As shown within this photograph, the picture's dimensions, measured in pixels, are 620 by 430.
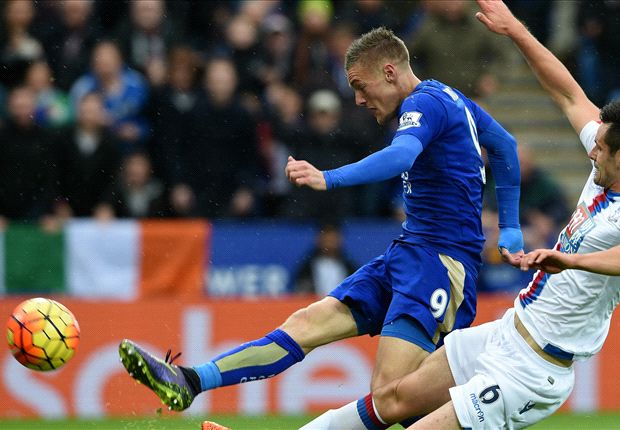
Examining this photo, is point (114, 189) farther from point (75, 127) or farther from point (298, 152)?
point (298, 152)

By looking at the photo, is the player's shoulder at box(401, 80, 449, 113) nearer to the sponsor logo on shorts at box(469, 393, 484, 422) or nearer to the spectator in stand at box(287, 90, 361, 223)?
the sponsor logo on shorts at box(469, 393, 484, 422)

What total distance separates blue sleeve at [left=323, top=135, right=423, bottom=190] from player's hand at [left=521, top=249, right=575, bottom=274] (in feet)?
2.57

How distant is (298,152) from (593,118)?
495 centimetres

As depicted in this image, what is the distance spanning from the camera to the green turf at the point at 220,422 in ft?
28.4

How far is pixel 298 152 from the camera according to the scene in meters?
10.6

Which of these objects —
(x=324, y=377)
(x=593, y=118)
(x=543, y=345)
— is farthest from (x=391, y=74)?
(x=324, y=377)

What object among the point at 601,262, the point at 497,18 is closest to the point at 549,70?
the point at 497,18

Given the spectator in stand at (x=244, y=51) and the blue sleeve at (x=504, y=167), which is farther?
the spectator in stand at (x=244, y=51)

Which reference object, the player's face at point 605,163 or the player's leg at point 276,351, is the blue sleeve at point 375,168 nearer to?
the player's face at point 605,163

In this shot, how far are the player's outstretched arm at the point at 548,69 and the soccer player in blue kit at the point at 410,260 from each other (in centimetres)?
38

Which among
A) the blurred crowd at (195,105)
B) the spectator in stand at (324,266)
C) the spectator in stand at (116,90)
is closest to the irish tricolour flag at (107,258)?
the blurred crowd at (195,105)

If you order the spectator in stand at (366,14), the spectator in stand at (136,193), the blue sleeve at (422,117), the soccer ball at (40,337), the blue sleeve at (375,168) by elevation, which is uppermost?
the spectator in stand at (366,14)

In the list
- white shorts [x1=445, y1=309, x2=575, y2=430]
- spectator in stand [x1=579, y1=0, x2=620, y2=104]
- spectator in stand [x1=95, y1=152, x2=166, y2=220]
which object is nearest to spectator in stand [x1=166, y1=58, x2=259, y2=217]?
spectator in stand [x1=95, y1=152, x2=166, y2=220]

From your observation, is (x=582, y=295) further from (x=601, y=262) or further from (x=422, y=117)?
(x=422, y=117)
